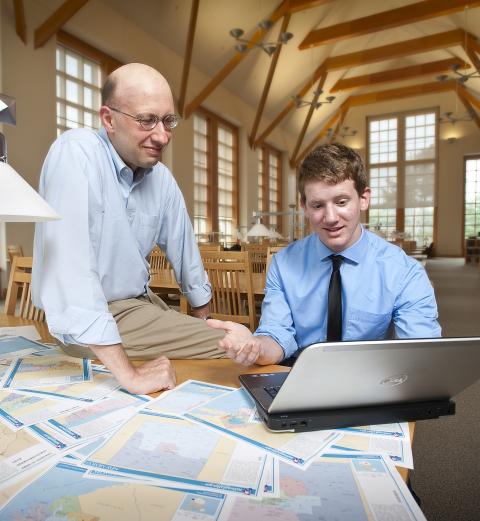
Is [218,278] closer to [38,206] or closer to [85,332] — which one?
[85,332]

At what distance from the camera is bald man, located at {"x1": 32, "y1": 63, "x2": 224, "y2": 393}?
3.18ft

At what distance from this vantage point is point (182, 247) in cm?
153

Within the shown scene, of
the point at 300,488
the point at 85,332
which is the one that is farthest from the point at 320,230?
the point at 300,488

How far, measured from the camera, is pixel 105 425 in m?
0.77

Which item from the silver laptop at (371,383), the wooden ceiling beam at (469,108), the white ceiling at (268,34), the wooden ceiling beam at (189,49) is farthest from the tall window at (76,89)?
the wooden ceiling beam at (469,108)

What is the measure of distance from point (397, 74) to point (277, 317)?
15.1m

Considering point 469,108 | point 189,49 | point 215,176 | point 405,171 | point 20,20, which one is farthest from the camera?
point 405,171

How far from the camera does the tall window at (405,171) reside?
16953mm

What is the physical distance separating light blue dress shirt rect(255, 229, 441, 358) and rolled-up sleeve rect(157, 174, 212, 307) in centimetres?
29

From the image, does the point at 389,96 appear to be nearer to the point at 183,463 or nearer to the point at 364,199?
the point at 364,199

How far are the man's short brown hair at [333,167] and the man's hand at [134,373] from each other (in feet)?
2.07

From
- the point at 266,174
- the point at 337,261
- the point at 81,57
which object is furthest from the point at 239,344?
the point at 266,174

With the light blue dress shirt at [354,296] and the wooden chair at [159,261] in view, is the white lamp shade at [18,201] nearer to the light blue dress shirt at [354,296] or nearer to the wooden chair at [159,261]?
the light blue dress shirt at [354,296]

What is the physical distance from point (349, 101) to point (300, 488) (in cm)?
1826
